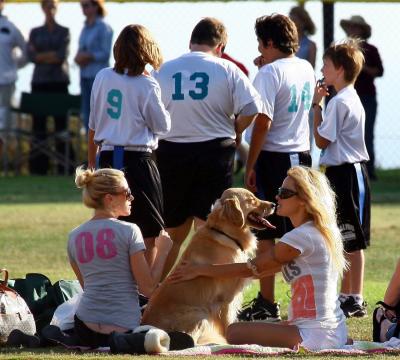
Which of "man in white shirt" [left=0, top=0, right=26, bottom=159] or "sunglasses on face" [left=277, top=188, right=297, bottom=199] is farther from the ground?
"man in white shirt" [left=0, top=0, right=26, bottom=159]

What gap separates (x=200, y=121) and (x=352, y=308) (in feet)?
5.47

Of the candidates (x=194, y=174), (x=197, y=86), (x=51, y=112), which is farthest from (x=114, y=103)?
(x=51, y=112)

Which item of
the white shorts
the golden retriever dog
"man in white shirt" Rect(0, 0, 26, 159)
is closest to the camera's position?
the white shorts

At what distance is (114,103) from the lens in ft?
29.4

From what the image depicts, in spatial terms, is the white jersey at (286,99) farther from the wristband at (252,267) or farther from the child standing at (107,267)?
the child standing at (107,267)

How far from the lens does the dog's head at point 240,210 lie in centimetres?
830

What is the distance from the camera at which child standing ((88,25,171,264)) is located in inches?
350

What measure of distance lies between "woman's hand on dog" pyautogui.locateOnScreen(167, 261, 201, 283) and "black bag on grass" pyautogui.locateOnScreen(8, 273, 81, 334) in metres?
1.02

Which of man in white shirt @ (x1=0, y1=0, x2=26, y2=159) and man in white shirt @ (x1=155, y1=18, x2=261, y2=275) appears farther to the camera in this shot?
man in white shirt @ (x1=0, y1=0, x2=26, y2=159)

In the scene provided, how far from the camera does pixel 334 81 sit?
976 cm

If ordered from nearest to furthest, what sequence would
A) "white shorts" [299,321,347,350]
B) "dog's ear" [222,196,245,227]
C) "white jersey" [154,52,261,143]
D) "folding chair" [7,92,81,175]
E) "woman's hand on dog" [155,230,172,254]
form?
1. "white shorts" [299,321,347,350]
2. "dog's ear" [222,196,245,227]
3. "woman's hand on dog" [155,230,172,254]
4. "white jersey" [154,52,261,143]
5. "folding chair" [7,92,81,175]

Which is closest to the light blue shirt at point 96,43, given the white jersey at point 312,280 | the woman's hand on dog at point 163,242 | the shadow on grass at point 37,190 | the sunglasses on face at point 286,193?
the shadow on grass at point 37,190

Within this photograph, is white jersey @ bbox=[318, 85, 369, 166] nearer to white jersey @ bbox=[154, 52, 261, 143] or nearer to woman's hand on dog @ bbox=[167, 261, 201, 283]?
white jersey @ bbox=[154, 52, 261, 143]

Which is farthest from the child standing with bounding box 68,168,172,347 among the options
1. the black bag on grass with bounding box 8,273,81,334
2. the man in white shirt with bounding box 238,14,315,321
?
the man in white shirt with bounding box 238,14,315,321
